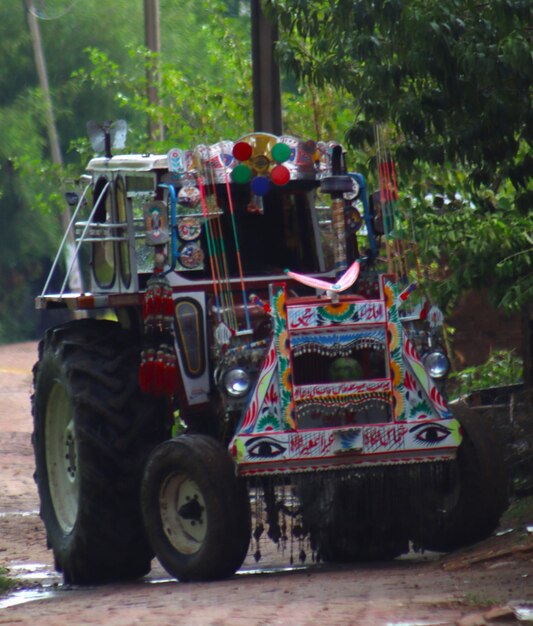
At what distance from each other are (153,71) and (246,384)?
46.4ft

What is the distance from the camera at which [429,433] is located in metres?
9.93

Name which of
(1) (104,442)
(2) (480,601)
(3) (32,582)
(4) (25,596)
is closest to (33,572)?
(3) (32,582)

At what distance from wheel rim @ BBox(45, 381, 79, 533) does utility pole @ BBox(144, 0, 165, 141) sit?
34.0ft

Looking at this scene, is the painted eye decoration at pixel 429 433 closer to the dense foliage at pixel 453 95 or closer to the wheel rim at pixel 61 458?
the dense foliage at pixel 453 95

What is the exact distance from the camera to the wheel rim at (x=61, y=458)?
11516 mm

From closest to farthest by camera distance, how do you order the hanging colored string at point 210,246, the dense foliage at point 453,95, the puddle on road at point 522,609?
the puddle on road at point 522,609 < the dense foliage at point 453,95 < the hanging colored string at point 210,246

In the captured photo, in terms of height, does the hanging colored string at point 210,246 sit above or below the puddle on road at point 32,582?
above

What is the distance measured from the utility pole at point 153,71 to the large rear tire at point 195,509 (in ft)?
39.9

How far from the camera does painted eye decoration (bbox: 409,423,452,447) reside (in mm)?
9891

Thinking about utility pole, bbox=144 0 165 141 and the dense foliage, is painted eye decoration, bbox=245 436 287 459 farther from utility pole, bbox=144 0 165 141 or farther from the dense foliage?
utility pole, bbox=144 0 165 141

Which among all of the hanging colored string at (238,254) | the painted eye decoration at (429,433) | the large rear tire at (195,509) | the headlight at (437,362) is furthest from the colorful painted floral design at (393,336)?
the large rear tire at (195,509)

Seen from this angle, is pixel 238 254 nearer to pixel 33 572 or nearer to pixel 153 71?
pixel 33 572

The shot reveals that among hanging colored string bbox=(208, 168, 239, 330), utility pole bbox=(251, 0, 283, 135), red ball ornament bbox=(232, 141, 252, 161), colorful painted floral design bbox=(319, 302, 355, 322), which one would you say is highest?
utility pole bbox=(251, 0, 283, 135)

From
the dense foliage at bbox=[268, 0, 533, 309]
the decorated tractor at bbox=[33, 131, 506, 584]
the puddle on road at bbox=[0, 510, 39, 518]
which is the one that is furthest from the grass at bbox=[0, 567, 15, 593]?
the puddle on road at bbox=[0, 510, 39, 518]
